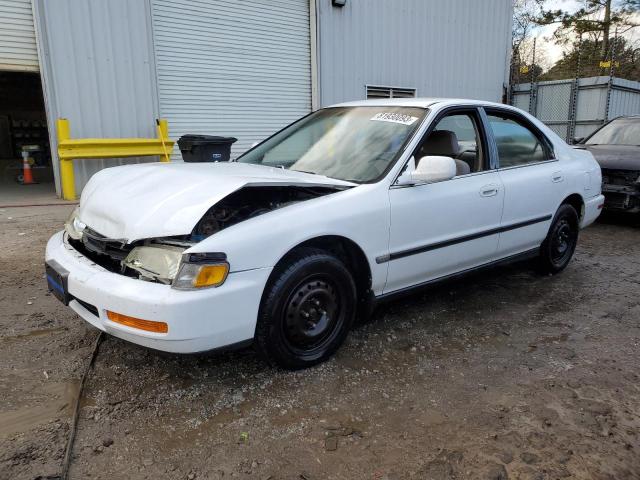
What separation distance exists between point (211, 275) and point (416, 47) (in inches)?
459

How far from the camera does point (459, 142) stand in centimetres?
384

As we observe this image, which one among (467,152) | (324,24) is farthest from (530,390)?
(324,24)

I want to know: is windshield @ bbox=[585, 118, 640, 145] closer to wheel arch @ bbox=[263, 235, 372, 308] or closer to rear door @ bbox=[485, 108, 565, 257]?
rear door @ bbox=[485, 108, 565, 257]

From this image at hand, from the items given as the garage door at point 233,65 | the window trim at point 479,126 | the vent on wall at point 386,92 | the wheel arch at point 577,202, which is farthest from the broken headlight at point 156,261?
the vent on wall at point 386,92

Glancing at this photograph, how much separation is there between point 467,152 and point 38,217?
19.4 ft

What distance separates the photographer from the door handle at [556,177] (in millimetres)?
4340

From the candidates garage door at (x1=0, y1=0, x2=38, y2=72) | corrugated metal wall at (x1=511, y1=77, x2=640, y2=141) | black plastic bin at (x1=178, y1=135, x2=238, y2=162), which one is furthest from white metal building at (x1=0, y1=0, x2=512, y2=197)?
corrugated metal wall at (x1=511, y1=77, x2=640, y2=141)

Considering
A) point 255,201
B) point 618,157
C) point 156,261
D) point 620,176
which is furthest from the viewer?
point 618,157

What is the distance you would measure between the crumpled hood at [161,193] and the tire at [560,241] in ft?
7.82

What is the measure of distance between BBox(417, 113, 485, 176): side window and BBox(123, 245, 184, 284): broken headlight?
6.52 ft

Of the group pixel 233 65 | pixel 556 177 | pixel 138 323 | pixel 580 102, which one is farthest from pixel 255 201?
pixel 580 102

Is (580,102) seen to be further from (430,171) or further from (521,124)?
A: (430,171)

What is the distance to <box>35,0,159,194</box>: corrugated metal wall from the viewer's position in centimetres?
786

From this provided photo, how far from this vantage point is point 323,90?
11.1m
